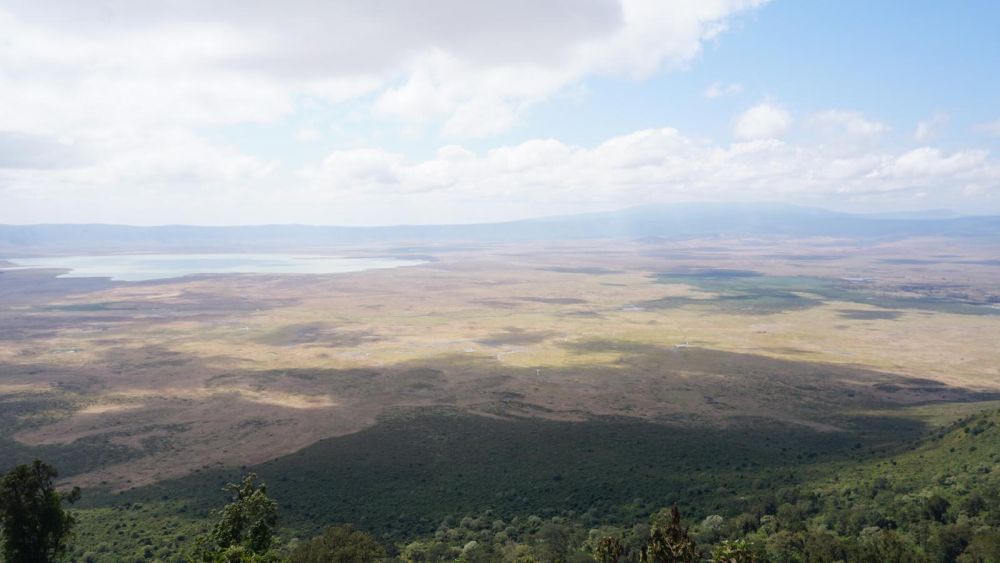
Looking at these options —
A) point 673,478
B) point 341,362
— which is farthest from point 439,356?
point 673,478

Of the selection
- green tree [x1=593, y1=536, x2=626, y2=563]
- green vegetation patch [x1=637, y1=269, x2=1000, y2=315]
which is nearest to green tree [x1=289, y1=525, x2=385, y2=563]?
green tree [x1=593, y1=536, x2=626, y2=563]

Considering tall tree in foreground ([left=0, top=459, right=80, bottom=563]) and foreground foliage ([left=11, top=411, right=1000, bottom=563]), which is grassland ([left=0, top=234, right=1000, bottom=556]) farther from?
tall tree in foreground ([left=0, top=459, right=80, bottom=563])

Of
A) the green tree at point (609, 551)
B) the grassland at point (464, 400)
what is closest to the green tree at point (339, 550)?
the grassland at point (464, 400)

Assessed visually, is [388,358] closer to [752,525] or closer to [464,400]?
[464,400]

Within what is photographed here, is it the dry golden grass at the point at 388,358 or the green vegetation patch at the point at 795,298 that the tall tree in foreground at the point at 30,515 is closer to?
the dry golden grass at the point at 388,358

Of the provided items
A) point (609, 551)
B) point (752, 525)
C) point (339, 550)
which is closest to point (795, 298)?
point (752, 525)

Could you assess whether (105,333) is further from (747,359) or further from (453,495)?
(747,359)
